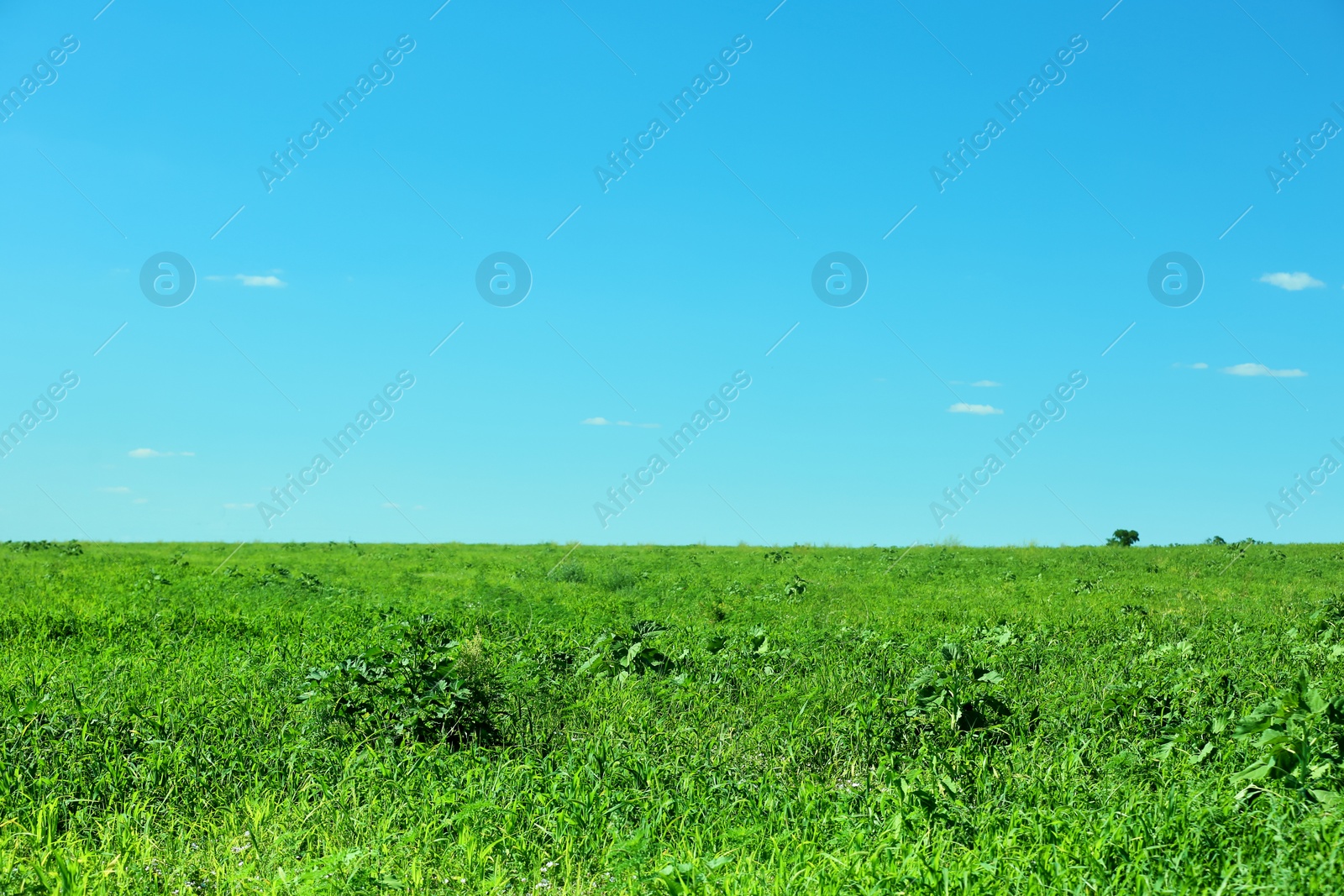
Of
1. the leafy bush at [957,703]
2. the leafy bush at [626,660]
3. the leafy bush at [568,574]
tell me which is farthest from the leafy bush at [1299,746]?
the leafy bush at [568,574]

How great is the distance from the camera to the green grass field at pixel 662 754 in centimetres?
477

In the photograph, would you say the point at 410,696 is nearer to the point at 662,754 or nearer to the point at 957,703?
the point at 662,754

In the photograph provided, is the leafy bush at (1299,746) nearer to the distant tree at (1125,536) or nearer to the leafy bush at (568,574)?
the leafy bush at (568,574)

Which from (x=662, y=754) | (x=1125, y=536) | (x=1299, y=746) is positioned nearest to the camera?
(x=1299, y=746)

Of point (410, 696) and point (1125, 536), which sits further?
point (1125, 536)

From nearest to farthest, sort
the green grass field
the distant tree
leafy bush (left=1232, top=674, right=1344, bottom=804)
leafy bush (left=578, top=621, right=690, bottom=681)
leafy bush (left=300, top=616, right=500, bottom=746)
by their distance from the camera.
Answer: the green grass field
leafy bush (left=1232, top=674, right=1344, bottom=804)
leafy bush (left=300, top=616, right=500, bottom=746)
leafy bush (left=578, top=621, right=690, bottom=681)
the distant tree

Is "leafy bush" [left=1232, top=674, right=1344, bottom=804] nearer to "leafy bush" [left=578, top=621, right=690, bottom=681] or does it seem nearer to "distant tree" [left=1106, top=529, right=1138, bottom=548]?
"leafy bush" [left=578, top=621, right=690, bottom=681]

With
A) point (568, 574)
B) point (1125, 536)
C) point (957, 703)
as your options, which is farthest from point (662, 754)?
point (1125, 536)

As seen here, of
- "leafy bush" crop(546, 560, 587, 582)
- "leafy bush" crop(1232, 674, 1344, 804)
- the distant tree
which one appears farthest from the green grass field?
the distant tree

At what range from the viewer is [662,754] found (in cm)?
692

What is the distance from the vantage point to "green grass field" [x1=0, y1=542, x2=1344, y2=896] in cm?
477

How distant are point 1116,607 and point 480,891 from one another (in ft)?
43.0

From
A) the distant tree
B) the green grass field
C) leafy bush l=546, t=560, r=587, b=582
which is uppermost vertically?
the distant tree

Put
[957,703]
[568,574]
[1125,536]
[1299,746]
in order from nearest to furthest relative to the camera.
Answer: [1299,746] < [957,703] < [568,574] < [1125,536]
